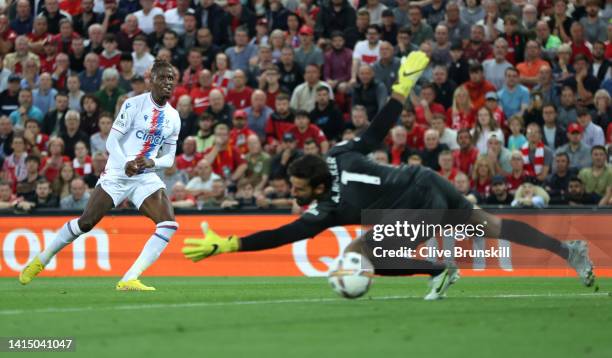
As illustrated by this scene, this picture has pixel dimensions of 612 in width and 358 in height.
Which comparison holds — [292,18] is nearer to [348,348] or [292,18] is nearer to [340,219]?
[340,219]

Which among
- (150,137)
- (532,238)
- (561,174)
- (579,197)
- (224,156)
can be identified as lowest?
(224,156)

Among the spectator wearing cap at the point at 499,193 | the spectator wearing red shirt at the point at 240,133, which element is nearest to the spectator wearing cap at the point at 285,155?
the spectator wearing red shirt at the point at 240,133

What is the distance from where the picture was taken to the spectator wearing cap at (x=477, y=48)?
2356 centimetres

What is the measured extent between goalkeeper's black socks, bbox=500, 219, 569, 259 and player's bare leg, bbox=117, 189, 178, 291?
13.9 feet

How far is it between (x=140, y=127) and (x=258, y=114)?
30.1 ft

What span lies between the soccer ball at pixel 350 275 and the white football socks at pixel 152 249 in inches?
126

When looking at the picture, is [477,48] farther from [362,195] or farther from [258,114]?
[362,195]

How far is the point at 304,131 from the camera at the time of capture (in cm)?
2256

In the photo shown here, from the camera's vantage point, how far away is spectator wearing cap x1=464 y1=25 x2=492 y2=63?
2356 cm

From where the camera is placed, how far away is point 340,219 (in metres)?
11.8

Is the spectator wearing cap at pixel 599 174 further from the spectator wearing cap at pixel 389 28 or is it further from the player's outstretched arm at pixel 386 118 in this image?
the player's outstretched arm at pixel 386 118

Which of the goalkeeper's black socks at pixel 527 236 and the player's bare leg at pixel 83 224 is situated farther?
the player's bare leg at pixel 83 224

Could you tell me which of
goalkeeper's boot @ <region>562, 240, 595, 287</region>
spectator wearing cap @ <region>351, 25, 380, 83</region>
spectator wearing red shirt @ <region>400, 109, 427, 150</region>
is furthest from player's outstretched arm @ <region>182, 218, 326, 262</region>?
spectator wearing cap @ <region>351, 25, 380, 83</region>

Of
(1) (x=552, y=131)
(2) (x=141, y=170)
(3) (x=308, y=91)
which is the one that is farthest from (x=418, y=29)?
(2) (x=141, y=170)
